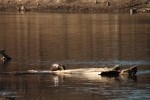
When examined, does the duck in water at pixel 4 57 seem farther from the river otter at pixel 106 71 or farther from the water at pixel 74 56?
the river otter at pixel 106 71

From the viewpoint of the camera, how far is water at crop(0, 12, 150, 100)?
35.4m

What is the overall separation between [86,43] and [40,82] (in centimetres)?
2486

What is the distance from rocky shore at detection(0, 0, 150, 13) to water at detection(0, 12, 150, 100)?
111 ft

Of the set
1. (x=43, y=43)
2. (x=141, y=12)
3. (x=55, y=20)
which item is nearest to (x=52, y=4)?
(x=141, y=12)

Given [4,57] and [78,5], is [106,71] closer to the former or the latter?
[4,57]

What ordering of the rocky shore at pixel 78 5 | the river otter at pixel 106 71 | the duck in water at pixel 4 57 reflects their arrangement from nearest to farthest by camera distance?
the river otter at pixel 106 71
the duck in water at pixel 4 57
the rocky shore at pixel 78 5

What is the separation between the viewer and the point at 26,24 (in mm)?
91875

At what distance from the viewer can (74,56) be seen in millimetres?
52344

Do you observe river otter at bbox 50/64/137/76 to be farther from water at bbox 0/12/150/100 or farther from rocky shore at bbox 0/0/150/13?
rocky shore at bbox 0/0/150/13

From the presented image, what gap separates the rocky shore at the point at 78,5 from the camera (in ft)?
424

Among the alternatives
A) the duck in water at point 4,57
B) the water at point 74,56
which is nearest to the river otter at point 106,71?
the water at point 74,56

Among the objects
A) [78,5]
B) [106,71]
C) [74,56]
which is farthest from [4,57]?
[78,5]

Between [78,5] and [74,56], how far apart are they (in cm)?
8306

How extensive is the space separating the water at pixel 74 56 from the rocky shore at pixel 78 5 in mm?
33722
